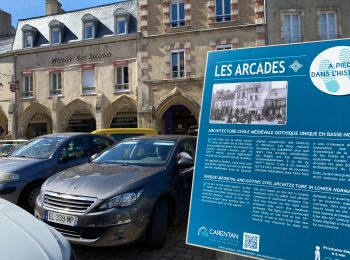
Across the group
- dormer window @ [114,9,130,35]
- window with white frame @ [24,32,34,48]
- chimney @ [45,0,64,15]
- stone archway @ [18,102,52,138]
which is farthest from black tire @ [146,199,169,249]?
chimney @ [45,0,64,15]

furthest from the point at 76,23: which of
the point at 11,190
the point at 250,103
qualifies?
the point at 250,103

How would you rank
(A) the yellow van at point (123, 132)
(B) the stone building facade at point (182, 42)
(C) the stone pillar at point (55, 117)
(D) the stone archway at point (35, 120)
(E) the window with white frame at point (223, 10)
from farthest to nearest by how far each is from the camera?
(D) the stone archway at point (35, 120) < (C) the stone pillar at point (55, 117) < (E) the window with white frame at point (223, 10) < (B) the stone building facade at point (182, 42) < (A) the yellow van at point (123, 132)

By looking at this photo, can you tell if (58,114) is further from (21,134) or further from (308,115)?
(308,115)

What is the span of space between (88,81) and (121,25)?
4.05 meters

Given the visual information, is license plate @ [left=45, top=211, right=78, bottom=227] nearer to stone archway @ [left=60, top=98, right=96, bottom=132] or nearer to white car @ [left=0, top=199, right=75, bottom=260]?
white car @ [left=0, top=199, right=75, bottom=260]

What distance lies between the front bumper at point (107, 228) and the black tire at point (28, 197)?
1990mm

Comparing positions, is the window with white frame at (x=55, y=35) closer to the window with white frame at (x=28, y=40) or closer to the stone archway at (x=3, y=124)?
the window with white frame at (x=28, y=40)

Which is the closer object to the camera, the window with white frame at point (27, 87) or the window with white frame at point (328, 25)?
the window with white frame at point (328, 25)

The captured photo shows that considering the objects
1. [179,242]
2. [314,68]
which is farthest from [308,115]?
[179,242]

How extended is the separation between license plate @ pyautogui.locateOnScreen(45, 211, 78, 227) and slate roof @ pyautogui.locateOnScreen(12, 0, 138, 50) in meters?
18.6

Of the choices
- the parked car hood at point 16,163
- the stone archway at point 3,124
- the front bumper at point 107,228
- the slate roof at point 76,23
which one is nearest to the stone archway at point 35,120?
the stone archway at point 3,124

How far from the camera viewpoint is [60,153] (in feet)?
21.0

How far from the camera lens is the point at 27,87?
24.2 m

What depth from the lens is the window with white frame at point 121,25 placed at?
21.6 meters
